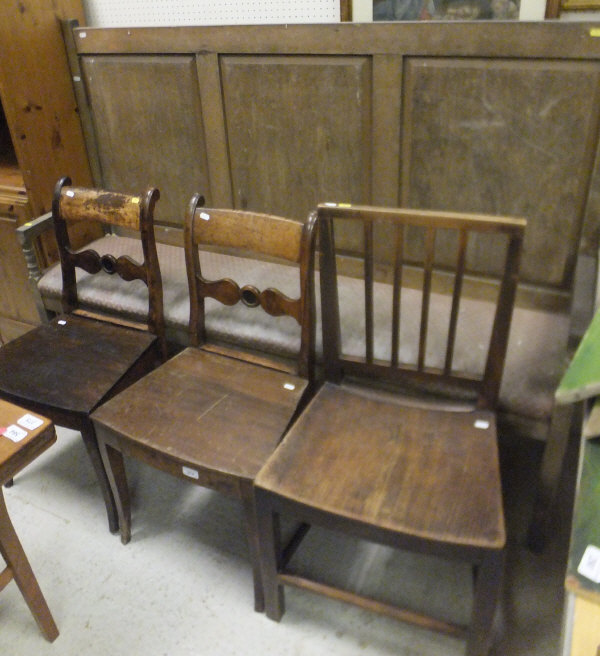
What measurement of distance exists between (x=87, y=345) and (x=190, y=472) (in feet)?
2.23

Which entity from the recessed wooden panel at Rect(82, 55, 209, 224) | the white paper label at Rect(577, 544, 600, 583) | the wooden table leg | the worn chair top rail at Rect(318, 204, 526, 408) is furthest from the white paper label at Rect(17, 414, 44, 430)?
the recessed wooden panel at Rect(82, 55, 209, 224)

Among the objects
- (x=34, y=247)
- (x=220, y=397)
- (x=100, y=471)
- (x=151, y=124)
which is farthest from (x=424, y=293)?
(x=34, y=247)

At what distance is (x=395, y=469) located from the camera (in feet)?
4.35

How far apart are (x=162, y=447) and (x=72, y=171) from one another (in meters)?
1.34

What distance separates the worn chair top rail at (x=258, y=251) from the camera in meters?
1.53

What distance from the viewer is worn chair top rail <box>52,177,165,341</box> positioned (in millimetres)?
1786

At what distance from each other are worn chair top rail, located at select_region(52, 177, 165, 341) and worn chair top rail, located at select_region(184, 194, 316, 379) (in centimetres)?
16

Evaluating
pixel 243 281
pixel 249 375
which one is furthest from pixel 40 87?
pixel 249 375

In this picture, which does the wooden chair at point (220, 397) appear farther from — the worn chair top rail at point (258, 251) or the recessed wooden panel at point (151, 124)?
the recessed wooden panel at point (151, 124)

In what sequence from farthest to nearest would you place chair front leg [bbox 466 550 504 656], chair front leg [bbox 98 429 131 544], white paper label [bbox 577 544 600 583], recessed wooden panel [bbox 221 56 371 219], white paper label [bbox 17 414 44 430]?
recessed wooden panel [bbox 221 56 371 219]
chair front leg [bbox 98 429 131 544]
white paper label [bbox 17 414 44 430]
chair front leg [bbox 466 550 504 656]
white paper label [bbox 577 544 600 583]

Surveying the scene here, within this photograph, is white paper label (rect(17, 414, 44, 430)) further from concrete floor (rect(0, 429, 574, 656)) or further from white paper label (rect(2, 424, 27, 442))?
concrete floor (rect(0, 429, 574, 656))

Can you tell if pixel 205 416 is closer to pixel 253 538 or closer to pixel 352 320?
pixel 253 538

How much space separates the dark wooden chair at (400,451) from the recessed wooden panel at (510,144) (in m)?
0.39

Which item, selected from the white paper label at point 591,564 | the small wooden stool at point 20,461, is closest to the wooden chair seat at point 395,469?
the white paper label at point 591,564
